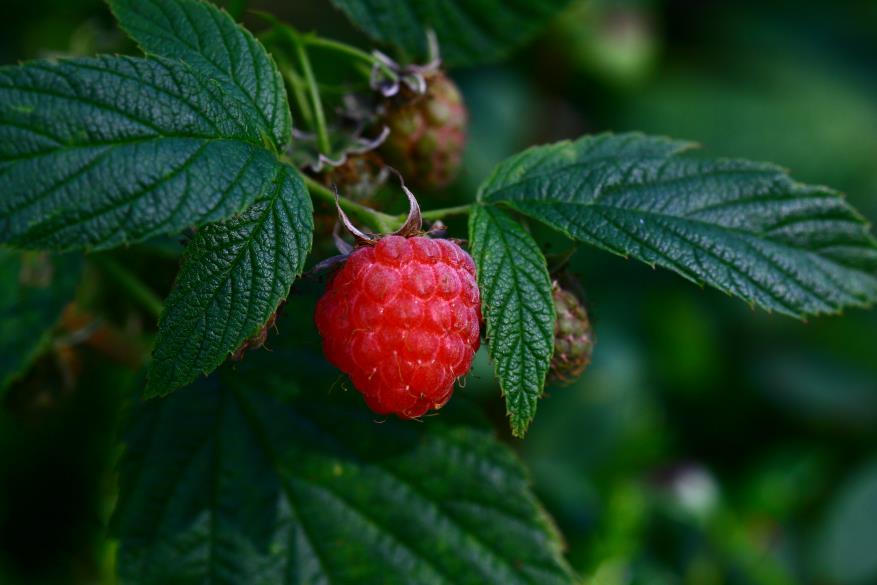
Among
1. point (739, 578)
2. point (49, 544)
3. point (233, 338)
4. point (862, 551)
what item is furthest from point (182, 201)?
point (862, 551)

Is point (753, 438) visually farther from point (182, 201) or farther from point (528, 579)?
point (182, 201)

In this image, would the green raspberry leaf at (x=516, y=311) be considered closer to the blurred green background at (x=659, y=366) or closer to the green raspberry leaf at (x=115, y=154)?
the green raspberry leaf at (x=115, y=154)

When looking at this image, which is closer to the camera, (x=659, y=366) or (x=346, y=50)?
(x=346, y=50)

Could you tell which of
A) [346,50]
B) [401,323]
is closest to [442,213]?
[401,323]

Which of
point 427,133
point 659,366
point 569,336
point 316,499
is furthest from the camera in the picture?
point 659,366

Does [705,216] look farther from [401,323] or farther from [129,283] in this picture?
[129,283]

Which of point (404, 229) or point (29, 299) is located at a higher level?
point (404, 229)

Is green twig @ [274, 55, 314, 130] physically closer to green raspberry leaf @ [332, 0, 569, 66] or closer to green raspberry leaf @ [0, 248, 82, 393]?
green raspberry leaf @ [332, 0, 569, 66]
